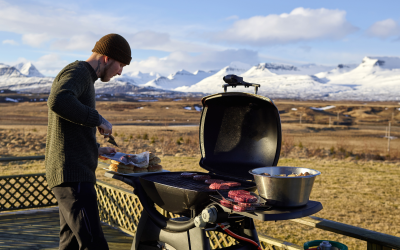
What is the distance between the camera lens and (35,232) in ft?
12.3

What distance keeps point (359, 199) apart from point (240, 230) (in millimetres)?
6749

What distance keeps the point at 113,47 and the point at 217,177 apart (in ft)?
3.58

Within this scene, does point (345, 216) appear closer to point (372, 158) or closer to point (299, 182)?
point (299, 182)

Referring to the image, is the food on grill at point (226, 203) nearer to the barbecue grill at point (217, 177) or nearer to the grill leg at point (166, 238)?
the barbecue grill at point (217, 177)

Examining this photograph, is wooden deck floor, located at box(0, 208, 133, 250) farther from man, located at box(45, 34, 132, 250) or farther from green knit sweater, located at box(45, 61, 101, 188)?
green knit sweater, located at box(45, 61, 101, 188)

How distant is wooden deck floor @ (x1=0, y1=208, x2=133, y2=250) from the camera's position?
3.44 meters

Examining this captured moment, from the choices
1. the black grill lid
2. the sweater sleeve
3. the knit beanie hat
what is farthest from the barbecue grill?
the knit beanie hat

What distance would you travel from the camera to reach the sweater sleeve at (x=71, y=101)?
5.46ft

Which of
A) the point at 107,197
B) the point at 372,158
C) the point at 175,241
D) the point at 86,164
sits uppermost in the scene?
the point at 86,164

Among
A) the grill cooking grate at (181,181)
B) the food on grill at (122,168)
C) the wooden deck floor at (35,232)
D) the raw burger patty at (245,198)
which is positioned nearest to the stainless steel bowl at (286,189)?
the raw burger patty at (245,198)

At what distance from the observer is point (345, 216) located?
6.76 metres

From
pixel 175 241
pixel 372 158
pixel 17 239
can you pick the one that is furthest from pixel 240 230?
pixel 372 158

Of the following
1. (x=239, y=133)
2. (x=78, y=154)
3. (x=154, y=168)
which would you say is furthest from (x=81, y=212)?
(x=239, y=133)

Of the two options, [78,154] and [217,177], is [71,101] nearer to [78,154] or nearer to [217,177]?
[78,154]
